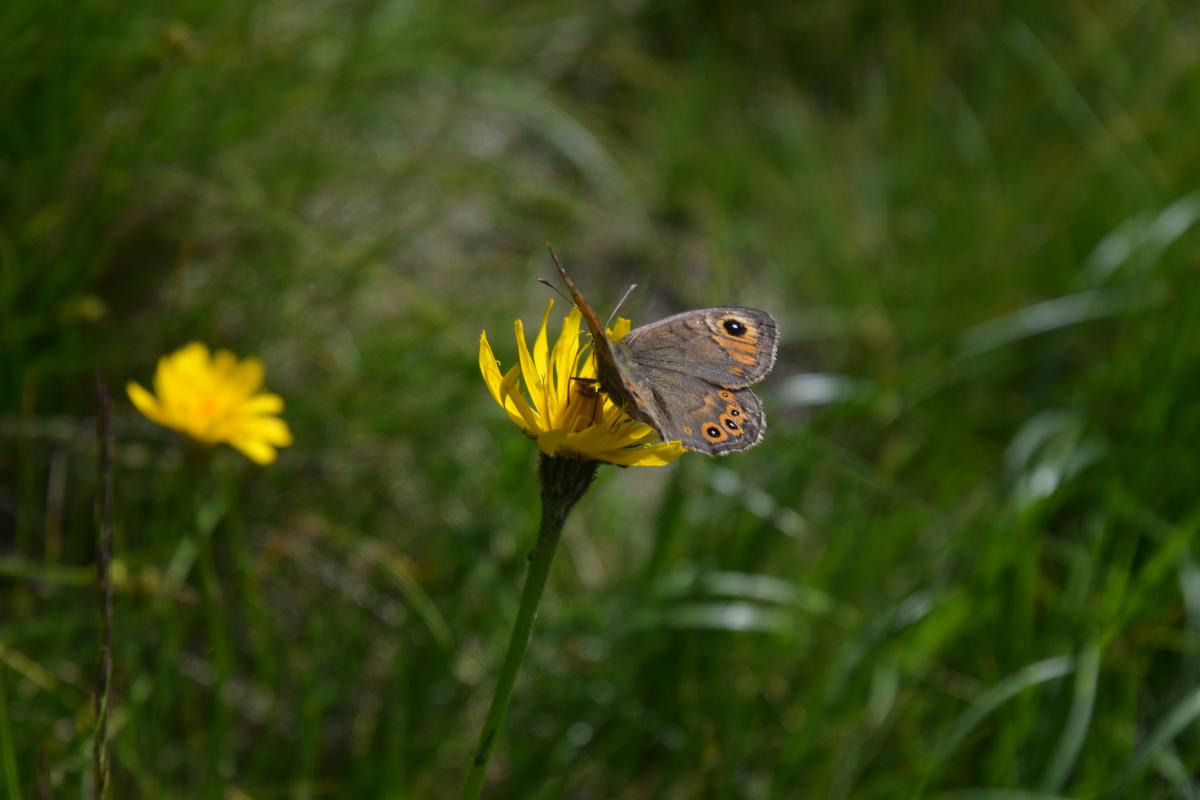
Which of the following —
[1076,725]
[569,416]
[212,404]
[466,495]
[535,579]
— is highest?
[569,416]

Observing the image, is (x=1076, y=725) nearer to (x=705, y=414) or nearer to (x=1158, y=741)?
(x=1158, y=741)

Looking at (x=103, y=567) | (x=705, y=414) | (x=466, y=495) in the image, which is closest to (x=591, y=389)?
(x=705, y=414)

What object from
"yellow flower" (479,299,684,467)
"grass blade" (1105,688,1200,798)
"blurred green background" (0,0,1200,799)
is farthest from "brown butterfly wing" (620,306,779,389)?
"grass blade" (1105,688,1200,798)

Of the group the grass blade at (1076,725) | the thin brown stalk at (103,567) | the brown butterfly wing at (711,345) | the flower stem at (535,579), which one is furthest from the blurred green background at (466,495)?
the brown butterfly wing at (711,345)

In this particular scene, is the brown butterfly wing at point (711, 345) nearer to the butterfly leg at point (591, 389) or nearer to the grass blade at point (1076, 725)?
the butterfly leg at point (591, 389)

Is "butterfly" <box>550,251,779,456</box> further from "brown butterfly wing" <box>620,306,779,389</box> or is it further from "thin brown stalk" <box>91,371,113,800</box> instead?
"thin brown stalk" <box>91,371,113,800</box>

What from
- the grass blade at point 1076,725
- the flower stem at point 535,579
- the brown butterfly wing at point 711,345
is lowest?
the grass blade at point 1076,725

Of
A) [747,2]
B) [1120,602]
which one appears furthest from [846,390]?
[747,2]
